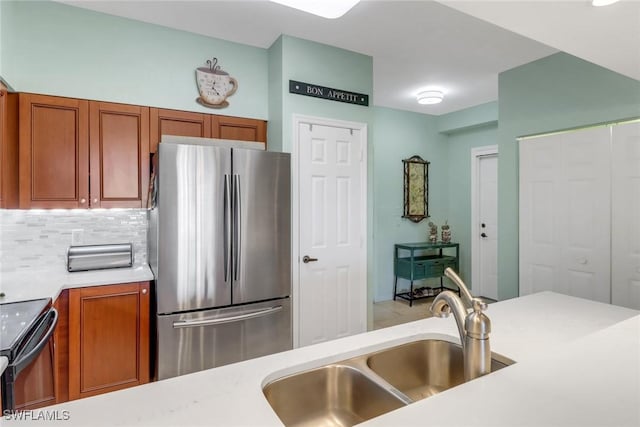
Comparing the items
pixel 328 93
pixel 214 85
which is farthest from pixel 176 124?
pixel 328 93

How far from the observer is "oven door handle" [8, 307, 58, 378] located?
1.33 m

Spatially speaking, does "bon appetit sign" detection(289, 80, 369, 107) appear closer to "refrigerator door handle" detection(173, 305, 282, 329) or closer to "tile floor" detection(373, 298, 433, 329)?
"refrigerator door handle" detection(173, 305, 282, 329)

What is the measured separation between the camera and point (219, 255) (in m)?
2.31

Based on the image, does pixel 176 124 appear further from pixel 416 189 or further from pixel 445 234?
→ pixel 445 234

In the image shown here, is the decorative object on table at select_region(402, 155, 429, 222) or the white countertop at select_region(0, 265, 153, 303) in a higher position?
the decorative object on table at select_region(402, 155, 429, 222)

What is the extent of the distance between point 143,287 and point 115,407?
155cm

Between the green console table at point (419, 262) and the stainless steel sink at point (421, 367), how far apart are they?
3274mm

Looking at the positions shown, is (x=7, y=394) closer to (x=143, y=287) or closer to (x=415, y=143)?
(x=143, y=287)

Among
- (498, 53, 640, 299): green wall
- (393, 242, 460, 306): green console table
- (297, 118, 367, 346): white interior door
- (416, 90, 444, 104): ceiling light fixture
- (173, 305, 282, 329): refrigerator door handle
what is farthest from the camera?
(393, 242, 460, 306): green console table

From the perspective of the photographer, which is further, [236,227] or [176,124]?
[176,124]

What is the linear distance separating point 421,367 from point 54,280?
2.29 metres

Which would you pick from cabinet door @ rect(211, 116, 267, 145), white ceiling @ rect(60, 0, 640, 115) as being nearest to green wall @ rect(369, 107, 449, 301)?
white ceiling @ rect(60, 0, 640, 115)

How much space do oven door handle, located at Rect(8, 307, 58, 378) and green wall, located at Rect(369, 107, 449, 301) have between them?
3.72m

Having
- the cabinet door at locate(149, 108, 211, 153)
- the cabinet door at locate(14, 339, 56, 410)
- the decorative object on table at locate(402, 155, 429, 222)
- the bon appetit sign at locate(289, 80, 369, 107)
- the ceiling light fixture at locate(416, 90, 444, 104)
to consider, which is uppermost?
the ceiling light fixture at locate(416, 90, 444, 104)
